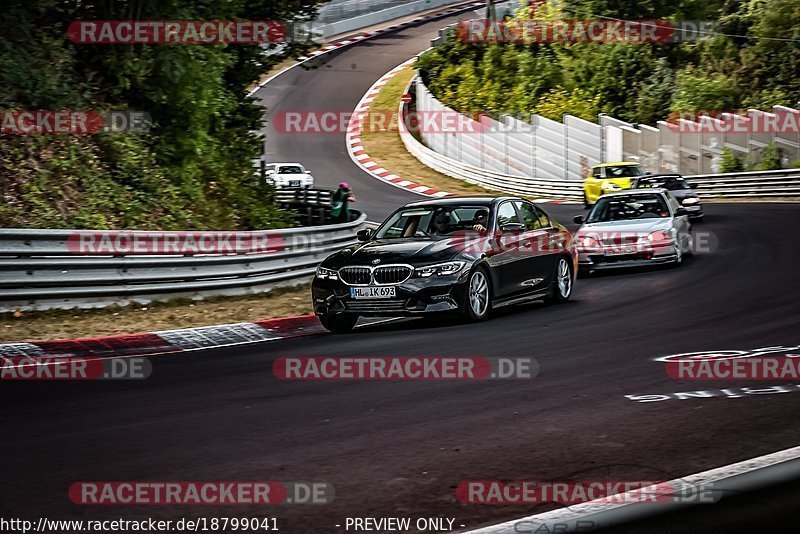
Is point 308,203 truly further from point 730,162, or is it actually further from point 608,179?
point 730,162

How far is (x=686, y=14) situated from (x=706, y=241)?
104 feet

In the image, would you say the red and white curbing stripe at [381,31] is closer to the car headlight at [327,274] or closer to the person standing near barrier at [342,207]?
the person standing near barrier at [342,207]

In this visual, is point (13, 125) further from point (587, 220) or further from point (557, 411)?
Answer: point (557, 411)

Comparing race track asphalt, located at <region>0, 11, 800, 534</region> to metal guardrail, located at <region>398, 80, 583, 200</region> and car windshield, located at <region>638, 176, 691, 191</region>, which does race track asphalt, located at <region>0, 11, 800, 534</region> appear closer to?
car windshield, located at <region>638, 176, 691, 191</region>

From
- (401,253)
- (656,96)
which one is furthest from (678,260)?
(656,96)

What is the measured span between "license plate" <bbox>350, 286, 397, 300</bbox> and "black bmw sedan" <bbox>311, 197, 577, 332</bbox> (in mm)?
11

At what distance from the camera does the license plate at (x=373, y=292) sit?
1230 cm

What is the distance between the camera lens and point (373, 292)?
12367 millimetres

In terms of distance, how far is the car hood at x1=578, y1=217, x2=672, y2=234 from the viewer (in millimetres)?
18438

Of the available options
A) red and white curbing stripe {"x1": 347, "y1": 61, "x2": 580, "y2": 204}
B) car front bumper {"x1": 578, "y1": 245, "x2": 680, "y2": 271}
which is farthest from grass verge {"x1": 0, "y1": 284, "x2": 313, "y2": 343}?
red and white curbing stripe {"x1": 347, "y1": 61, "x2": 580, "y2": 204}

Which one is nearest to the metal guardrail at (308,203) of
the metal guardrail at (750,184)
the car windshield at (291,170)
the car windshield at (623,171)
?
the car windshield at (623,171)

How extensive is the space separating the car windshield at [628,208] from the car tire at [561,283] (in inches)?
177

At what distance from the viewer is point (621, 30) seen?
168ft

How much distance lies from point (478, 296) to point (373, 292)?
1231 mm
